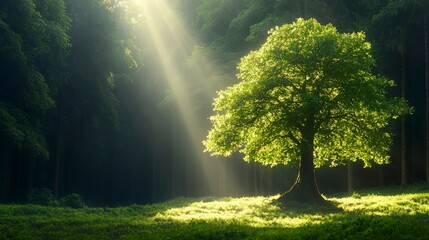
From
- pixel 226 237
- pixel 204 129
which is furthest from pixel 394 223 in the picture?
pixel 204 129

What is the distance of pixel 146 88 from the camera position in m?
52.5

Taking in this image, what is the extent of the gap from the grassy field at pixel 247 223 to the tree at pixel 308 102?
2.66m

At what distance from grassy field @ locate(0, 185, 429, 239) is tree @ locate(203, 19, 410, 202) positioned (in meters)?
2.66

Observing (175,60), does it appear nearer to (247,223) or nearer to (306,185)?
(306,185)

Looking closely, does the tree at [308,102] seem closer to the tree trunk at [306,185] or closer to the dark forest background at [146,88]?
the tree trunk at [306,185]

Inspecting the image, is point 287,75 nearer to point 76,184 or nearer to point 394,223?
point 394,223

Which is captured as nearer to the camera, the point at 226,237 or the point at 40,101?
the point at 226,237

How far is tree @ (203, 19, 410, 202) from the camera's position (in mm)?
23562

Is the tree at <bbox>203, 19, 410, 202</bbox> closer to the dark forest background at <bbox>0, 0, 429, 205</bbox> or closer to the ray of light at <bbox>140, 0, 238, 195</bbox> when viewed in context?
the dark forest background at <bbox>0, 0, 429, 205</bbox>

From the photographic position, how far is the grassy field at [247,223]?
14.0 m

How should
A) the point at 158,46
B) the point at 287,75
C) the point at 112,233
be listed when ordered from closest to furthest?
the point at 112,233 < the point at 287,75 < the point at 158,46

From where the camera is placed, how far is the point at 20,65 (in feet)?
98.9

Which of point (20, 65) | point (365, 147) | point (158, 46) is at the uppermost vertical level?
point (158, 46)

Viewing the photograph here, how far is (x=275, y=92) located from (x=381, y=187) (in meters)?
17.9
